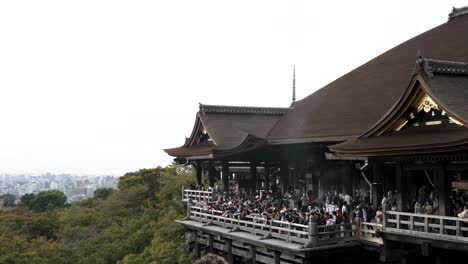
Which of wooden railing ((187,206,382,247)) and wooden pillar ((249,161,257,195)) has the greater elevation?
wooden pillar ((249,161,257,195))

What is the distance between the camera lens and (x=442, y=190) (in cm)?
1309

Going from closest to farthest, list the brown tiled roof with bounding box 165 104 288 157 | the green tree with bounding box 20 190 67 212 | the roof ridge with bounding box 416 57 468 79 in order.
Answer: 1. the roof ridge with bounding box 416 57 468 79
2. the brown tiled roof with bounding box 165 104 288 157
3. the green tree with bounding box 20 190 67 212

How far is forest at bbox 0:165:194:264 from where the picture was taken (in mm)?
30766

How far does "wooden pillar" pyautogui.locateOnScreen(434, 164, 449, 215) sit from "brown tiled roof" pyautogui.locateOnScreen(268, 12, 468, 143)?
4051mm

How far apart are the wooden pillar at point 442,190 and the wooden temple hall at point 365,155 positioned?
0.09 feet

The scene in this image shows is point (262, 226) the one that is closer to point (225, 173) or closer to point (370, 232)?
point (370, 232)

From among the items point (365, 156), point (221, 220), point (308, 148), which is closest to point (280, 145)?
point (308, 148)

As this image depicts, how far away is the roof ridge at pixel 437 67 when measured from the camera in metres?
13.3

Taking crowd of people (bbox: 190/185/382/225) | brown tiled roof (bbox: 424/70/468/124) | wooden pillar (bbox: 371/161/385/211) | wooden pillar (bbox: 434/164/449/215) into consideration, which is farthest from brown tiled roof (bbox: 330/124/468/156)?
crowd of people (bbox: 190/185/382/225)

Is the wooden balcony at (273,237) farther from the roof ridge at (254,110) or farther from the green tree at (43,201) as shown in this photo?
the green tree at (43,201)

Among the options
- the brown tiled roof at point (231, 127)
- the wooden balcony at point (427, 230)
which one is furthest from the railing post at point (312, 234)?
the brown tiled roof at point (231, 127)

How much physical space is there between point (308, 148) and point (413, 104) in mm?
7774

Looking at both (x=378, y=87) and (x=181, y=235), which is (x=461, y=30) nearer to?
(x=378, y=87)

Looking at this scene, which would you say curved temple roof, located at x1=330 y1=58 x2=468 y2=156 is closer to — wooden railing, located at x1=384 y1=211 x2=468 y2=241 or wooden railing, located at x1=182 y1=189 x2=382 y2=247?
wooden railing, located at x1=384 y1=211 x2=468 y2=241
